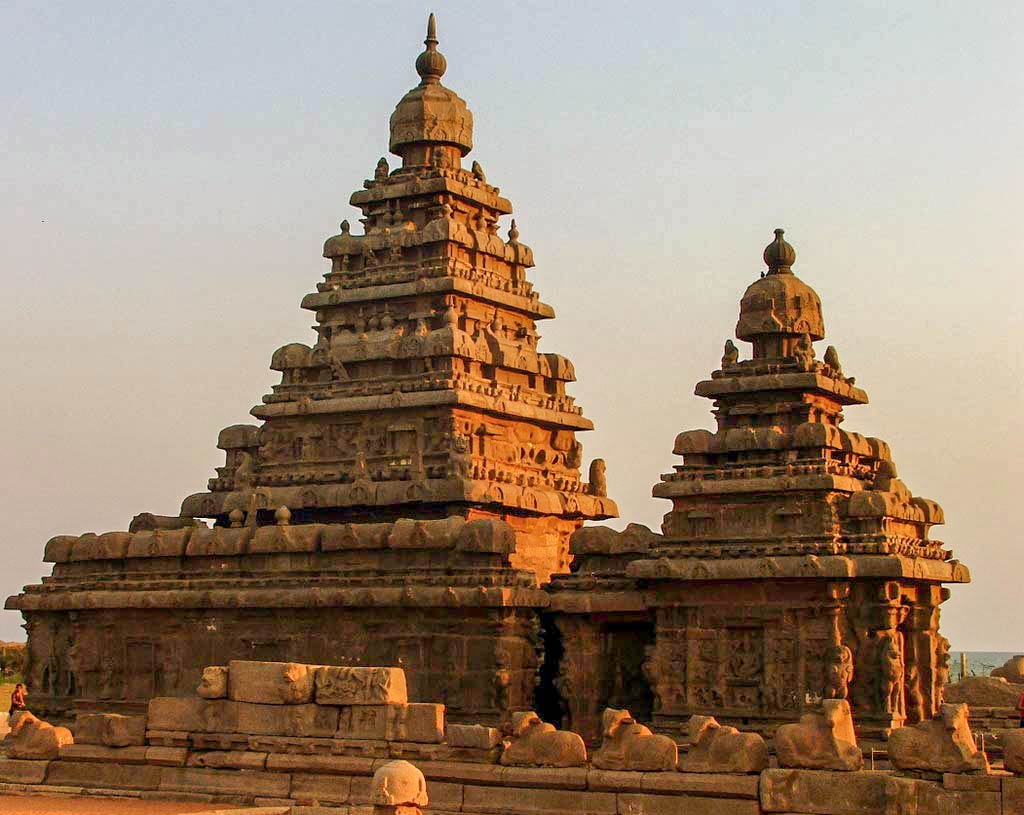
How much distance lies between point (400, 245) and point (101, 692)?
41.0ft

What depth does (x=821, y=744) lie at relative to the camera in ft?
94.6

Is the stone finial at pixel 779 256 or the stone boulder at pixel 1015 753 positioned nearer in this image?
the stone boulder at pixel 1015 753

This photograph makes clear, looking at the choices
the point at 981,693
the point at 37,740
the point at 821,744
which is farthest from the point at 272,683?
the point at 981,693

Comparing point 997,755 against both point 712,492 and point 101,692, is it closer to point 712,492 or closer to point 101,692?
point 712,492

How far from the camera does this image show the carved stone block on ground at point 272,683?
33.1 meters

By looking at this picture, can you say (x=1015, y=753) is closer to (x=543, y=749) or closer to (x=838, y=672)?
(x=543, y=749)

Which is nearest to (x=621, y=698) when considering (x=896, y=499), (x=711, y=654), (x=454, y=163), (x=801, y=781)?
(x=711, y=654)

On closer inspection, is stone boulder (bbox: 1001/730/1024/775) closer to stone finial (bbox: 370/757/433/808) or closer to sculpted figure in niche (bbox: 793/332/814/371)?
stone finial (bbox: 370/757/433/808)

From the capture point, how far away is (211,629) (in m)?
42.2

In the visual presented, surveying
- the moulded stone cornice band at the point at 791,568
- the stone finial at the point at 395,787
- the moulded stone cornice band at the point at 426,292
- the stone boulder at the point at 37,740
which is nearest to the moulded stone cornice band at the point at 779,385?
the moulded stone cornice band at the point at 791,568

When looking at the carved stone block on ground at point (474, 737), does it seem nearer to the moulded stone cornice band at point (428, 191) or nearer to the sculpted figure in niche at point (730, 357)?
the sculpted figure in niche at point (730, 357)

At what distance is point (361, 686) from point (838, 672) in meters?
9.16

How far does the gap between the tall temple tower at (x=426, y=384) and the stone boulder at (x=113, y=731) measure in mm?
9841

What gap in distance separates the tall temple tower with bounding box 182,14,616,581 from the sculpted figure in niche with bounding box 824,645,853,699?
9.10 metres
